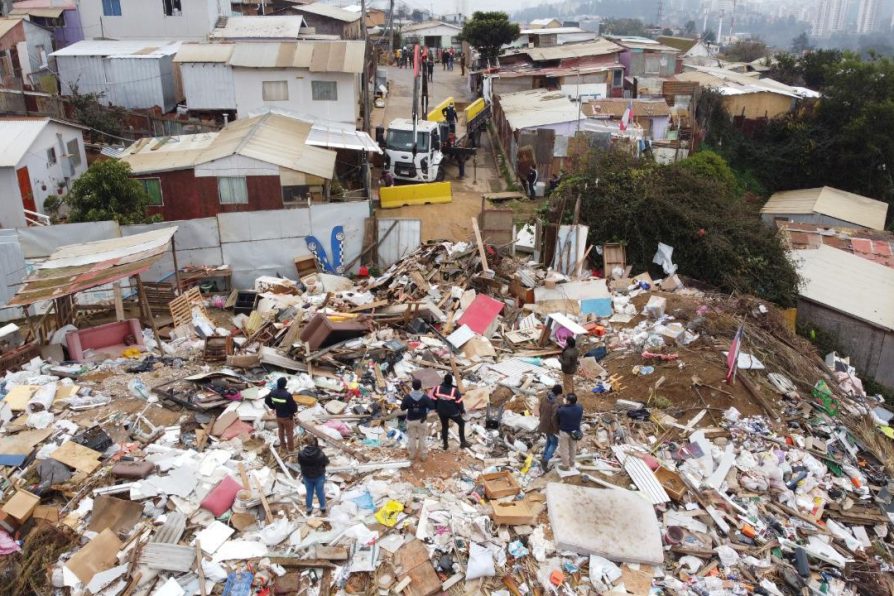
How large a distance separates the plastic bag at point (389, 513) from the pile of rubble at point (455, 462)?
0.02m

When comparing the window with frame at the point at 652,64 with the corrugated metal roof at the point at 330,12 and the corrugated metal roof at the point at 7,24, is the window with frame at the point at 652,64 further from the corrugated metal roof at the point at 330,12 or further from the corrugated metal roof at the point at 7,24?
the corrugated metal roof at the point at 7,24

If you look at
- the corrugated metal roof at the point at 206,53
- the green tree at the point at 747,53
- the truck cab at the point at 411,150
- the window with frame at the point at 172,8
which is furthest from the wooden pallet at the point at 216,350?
the green tree at the point at 747,53

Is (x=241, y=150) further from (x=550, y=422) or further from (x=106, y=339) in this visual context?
(x=550, y=422)

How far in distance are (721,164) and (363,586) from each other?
68.2ft

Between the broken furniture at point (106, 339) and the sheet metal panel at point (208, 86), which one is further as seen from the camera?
the sheet metal panel at point (208, 86)

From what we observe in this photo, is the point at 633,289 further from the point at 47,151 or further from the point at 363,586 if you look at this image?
the point at 47,151

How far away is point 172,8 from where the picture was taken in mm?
30891

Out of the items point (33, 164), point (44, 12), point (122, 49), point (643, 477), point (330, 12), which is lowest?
point (643, 477)

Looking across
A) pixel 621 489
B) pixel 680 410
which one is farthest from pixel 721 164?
pixel 621 489

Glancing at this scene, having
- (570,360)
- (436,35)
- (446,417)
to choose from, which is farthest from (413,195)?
(436,35)

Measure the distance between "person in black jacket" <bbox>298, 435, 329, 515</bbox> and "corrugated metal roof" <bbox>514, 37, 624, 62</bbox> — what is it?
30267mm

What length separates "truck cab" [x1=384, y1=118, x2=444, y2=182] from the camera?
21625 mm

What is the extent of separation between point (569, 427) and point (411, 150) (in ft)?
48.3

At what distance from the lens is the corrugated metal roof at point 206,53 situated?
24094 mm
